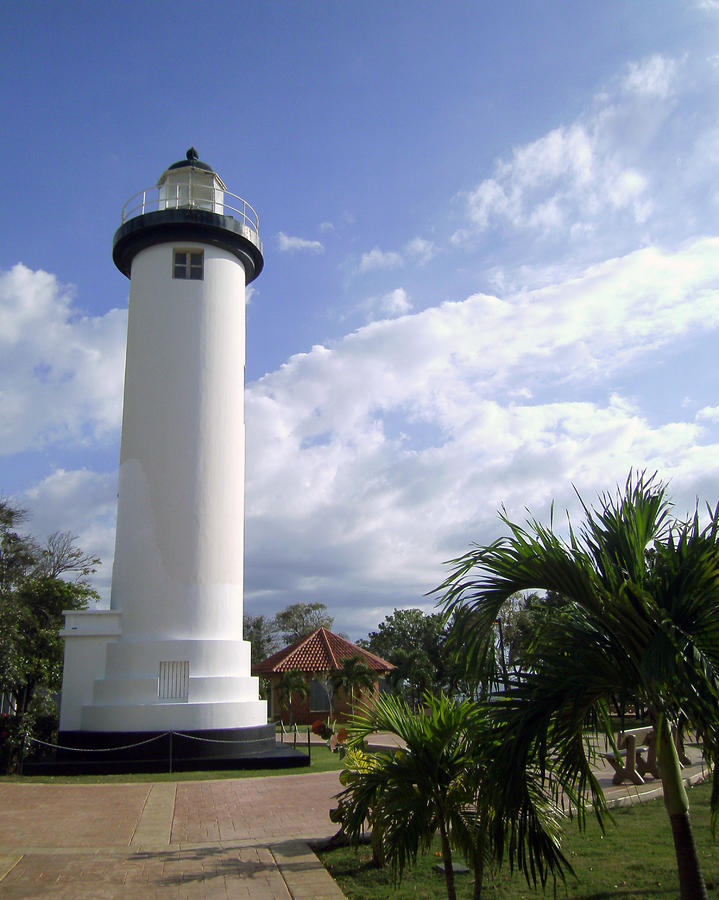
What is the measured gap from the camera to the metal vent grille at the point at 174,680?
1625 centimetres

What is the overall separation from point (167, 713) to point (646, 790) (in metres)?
9.64

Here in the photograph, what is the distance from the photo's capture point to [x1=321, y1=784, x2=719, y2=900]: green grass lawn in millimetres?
6688

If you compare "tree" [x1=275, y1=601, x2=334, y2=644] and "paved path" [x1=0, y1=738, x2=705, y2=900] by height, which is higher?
"tree" [x1=275, y1=601, x2=334, y2=644]

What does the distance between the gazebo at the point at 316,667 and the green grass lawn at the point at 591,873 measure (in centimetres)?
2125

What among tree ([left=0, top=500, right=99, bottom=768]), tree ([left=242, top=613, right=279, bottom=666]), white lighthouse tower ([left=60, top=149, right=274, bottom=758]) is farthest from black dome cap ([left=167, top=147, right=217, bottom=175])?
tree ([left=242, top=613, right=279, bottom=666])

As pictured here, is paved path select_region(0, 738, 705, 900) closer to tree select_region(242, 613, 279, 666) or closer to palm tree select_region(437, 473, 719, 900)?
palm tree select_region(437, 473, 719, 900)

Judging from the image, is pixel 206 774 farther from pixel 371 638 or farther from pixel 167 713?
pixel 371 638

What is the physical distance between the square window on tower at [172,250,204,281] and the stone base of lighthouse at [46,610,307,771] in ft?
28.3

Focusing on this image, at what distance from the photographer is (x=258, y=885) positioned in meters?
7.09

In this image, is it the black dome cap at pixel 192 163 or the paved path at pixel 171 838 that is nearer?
the paved path at pixel 171 838

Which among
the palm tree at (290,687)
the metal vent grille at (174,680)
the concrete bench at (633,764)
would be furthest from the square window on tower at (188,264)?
the palm tree at (290,687)

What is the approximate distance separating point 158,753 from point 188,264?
11.8 meters

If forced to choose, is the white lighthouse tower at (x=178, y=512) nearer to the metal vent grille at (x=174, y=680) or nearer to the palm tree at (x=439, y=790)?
the metal vent grille at (x=174, y=680)

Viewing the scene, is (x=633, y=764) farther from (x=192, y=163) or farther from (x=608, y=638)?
(x=192, y=163)
